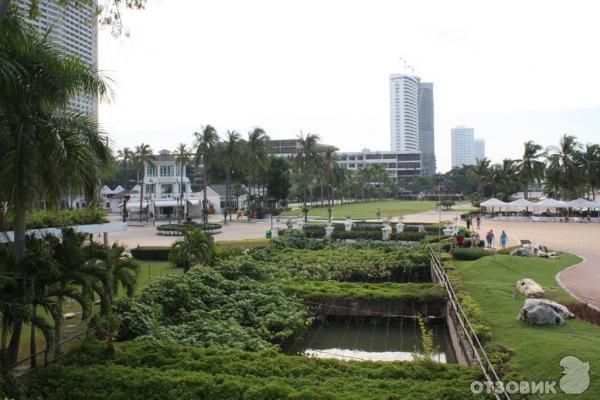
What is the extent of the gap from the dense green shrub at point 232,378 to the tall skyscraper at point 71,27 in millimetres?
6383

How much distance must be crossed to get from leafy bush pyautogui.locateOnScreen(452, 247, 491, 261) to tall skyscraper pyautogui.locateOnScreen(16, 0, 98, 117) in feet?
66.1

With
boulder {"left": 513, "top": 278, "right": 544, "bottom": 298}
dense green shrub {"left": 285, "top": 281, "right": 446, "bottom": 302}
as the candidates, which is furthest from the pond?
boulder {"left": 513, "top": 278, "right": 544, "bottom": 298}

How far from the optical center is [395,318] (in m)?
18.8

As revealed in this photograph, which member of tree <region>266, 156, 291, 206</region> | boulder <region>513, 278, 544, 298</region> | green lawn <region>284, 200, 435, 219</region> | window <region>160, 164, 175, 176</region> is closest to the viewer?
boulder <region>513, 278, 544, 298</region>

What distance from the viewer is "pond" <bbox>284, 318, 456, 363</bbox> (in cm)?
1552

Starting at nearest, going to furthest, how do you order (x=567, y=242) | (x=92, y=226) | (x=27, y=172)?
(x=27, y=172)
(x=92, y=226)
(x=567, y=242)

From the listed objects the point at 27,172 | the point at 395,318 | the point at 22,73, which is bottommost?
the point at 395,318

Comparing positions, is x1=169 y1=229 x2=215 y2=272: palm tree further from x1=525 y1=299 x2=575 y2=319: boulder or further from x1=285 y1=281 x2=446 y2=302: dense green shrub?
x1=525 y1=299 x2=575 y2=319: boulder

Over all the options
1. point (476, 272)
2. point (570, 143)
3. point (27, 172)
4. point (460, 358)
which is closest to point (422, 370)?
point (460, 358)

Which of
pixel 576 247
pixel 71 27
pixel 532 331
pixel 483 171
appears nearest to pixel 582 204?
pixel 483 171

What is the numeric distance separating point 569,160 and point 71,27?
208 ft

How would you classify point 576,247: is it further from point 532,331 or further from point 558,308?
point 532,331

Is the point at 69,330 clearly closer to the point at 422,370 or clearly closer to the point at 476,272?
the point at 422,370

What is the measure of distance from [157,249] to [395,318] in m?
17.8
